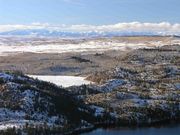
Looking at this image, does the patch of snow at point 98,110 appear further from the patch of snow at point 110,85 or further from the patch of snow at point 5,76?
the patch of snow at point 110,85

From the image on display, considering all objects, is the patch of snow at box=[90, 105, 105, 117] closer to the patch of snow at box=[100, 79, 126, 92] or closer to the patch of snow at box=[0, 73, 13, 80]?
the patch of snow at box=[0, 73, 13, 80]

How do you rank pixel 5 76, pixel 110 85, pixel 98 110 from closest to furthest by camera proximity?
pixel 98 110
pixel 5 76
pixel 110 85

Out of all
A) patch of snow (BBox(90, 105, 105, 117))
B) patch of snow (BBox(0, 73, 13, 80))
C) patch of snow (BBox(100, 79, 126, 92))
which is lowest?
patch of snow (BBox(90, 105, 105, 117))

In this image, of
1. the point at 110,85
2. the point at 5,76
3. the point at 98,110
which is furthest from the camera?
the point at 110,85

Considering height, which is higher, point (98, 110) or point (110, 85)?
point (110, 85)

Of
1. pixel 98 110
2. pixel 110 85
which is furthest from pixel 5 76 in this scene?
pixel 110 85

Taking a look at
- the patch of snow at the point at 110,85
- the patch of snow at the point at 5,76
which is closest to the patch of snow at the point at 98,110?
the patch of snow at the point at 5,76

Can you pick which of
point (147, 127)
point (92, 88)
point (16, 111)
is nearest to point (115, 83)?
point (92, 88)

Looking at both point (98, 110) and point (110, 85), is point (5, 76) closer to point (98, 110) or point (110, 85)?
point (98, 110)

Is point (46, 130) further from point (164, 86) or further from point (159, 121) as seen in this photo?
point (164, 86)

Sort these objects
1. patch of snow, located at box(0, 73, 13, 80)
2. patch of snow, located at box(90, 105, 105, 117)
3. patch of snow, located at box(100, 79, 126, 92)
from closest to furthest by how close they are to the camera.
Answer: patch of snow, located at box(90, 105, 105, 117), patch of snow, located at box(0, 73, 13, 80), patch of snow, located at box(100, 79, 126, 92)

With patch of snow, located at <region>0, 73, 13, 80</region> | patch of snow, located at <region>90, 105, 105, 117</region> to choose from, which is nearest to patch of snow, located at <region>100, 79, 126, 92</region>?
patch of snow, located at <region>90, 105, 105, 117</region>
